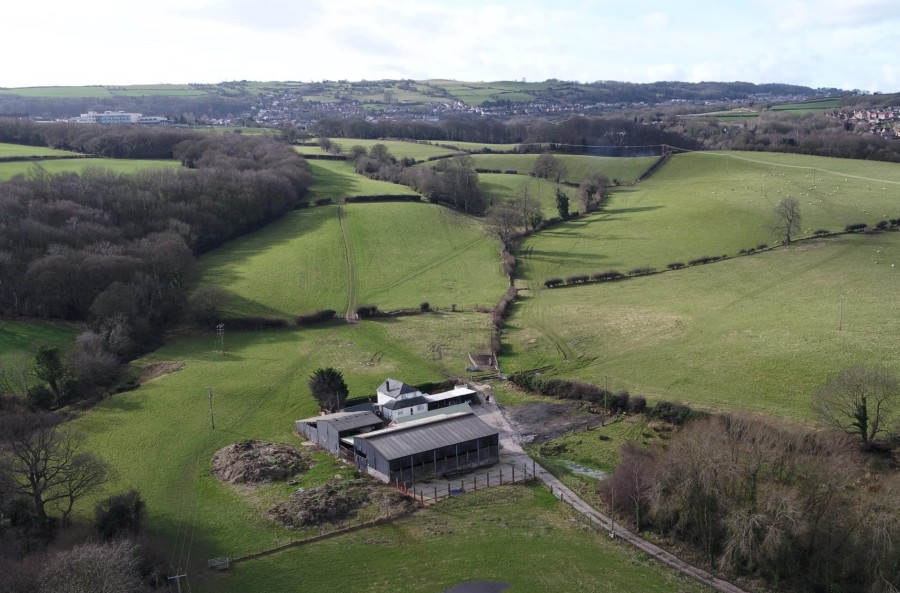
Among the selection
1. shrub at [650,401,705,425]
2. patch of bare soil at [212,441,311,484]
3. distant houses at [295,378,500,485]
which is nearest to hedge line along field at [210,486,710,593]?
distant houses at [295,378,500,485]

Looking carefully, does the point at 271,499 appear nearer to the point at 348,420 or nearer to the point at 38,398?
the point at 348,420

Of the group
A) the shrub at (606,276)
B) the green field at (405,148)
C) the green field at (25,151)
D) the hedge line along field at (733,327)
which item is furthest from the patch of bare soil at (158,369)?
the green field at (405,148)

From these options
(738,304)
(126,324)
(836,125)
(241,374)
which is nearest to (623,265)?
(738,304)

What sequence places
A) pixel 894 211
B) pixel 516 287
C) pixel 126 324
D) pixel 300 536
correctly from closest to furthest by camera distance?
pixel 300 536
pixel 126 324
pixel 516 287
pixel 894 211

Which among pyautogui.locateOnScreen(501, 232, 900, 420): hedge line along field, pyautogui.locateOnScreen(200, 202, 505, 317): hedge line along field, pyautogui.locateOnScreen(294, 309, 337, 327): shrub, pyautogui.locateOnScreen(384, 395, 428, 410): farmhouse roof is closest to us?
pyautogui.locateOnScreen(501, 232, 900, 420): hedge line along field

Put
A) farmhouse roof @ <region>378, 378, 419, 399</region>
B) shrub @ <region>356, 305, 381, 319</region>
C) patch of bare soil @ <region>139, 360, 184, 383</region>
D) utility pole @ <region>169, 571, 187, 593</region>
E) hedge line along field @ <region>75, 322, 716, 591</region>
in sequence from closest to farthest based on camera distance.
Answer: utility pole @ <region>169, 571, 187, 593</region> → hedge line along field @ <region>75, 322, 716, 591</region> → farmhouse roof @ <region>378, 378, 419, 399</region> → patch of bare soil @ <region>139, 360, 184, 383</region> → shrub @ <region>356, 305, 381, 319</region>

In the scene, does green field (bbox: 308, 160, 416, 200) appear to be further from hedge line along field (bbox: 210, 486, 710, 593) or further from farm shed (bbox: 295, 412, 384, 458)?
hedge line along field (bbox: 210, 486, 710, 593)

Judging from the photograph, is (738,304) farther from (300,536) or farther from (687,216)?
(300,536)

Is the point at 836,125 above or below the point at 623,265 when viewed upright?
above
